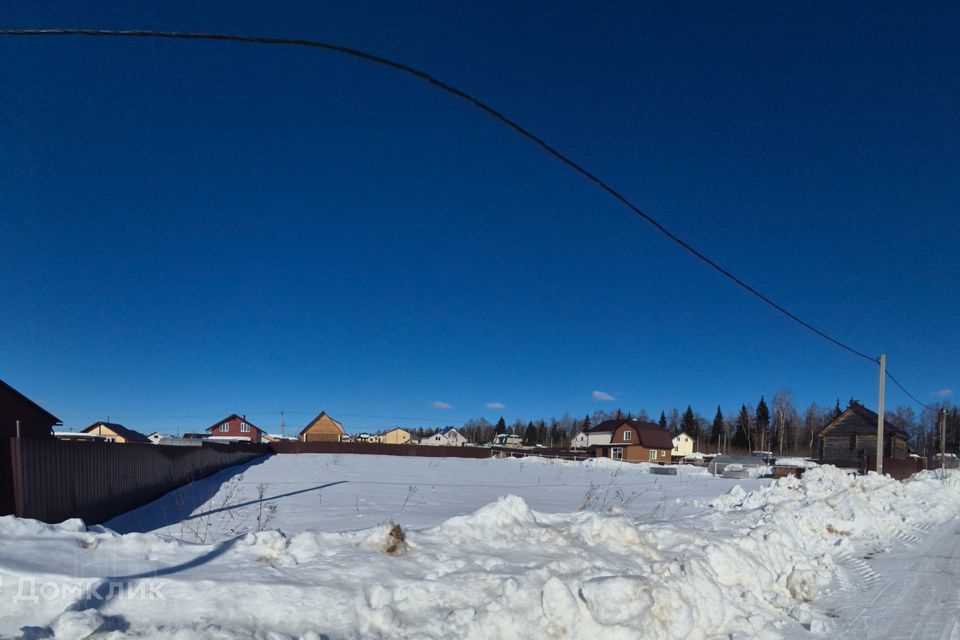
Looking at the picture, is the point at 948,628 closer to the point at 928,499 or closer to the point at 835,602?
the point at 835,602

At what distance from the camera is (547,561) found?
5336 millimetres

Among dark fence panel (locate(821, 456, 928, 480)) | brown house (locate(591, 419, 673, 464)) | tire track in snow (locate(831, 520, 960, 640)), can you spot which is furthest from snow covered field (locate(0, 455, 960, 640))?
brown house (locate(591, 419, 673, 464))

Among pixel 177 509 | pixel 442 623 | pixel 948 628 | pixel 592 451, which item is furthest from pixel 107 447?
pixel 592 451

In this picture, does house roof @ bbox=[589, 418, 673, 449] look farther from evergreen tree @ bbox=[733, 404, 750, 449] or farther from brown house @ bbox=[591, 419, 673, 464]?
evergreen tree @ bbox=[733, 404, 750, 449]

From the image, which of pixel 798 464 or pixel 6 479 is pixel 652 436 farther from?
pixel 6 479

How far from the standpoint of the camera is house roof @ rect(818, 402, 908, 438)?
1845 inches

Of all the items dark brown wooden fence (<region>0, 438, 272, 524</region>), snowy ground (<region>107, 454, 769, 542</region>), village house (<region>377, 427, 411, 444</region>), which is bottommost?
village house (<region>377, 427, 411, 444</region>)

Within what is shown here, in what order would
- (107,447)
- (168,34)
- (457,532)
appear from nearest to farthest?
Answer: (168,34) < (457,532) < (107,447)

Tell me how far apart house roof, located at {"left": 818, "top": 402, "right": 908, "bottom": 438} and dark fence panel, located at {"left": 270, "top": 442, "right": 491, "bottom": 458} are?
99.6 feet

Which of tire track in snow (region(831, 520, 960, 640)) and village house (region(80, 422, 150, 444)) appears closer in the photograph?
tire track in snow (region(831, 520, 960, 640))

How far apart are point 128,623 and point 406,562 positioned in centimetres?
204

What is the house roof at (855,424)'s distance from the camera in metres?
46.9

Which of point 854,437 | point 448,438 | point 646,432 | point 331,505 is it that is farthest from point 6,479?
point 448,438

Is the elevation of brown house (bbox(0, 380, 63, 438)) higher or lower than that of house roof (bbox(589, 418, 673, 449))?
higher
